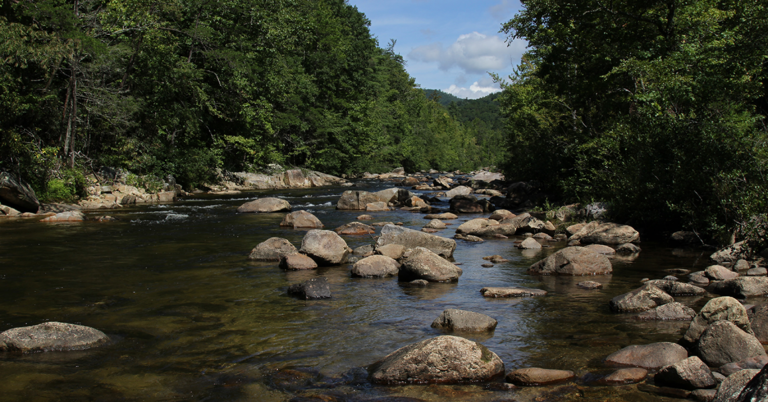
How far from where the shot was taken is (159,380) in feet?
16.6

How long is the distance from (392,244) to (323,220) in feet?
22.3

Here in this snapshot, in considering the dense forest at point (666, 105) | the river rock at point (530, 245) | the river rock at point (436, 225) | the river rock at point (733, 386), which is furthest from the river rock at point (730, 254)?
the river rock at point (733, 386)

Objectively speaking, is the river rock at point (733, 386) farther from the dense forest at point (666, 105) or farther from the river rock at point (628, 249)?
the river rock at point (628, 249)

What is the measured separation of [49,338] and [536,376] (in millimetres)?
5270

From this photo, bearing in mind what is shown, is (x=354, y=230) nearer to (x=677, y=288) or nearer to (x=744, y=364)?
(x=677, y=288)

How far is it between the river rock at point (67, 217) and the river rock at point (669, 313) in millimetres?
16218

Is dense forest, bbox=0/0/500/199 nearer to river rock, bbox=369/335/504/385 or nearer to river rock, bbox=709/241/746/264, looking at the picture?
river rock, bbox=369/335/504/385

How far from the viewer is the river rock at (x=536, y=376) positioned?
16.1ft

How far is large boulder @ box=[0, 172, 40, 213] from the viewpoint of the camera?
1684cm

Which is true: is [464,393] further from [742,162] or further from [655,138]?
[655,138]

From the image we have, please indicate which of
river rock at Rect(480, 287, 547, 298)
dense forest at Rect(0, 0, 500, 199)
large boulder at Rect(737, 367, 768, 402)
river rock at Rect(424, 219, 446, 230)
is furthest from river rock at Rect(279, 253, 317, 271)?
dense forest at Rect(0, 0, 500, 199)

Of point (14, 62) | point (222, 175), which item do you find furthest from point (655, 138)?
point (222, 175)

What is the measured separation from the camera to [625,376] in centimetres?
495

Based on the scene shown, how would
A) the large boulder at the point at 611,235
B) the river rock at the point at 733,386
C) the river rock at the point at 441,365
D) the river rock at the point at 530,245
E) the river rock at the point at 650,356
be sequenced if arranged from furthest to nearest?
the large boulder at the point at 611,235, the river rock at the point at 530,245, the river rock at the point at 650,356, the river rock at the point at 441,365, the river rock at the point at 733,386
